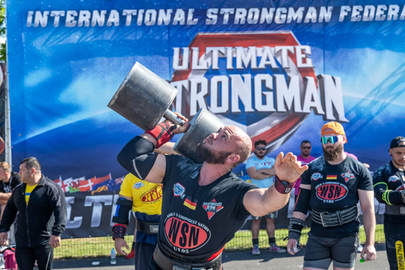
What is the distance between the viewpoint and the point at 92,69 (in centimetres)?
800

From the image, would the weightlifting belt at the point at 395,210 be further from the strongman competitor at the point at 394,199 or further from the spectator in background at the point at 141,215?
the spectator in background at the point at 141,215

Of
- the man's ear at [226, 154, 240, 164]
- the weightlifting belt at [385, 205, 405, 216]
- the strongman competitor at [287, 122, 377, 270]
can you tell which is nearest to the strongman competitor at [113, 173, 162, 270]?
the strongman competitor at [287, 122, 377, 270]

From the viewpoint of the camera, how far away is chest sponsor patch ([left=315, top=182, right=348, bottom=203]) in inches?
174

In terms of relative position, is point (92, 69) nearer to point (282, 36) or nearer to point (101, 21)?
point (101, 21)

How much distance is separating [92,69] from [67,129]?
3.95 ft

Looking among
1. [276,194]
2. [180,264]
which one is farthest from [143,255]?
[276,194]

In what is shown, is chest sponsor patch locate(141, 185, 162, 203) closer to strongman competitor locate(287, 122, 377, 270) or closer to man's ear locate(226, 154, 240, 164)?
strongman competitor locate(287, 122, 377, 270)

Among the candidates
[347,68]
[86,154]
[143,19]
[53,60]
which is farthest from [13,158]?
[347,68]

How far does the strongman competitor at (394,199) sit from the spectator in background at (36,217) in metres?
3.82

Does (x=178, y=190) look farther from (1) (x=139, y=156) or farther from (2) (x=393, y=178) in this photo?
(2) (x=393, y=178)

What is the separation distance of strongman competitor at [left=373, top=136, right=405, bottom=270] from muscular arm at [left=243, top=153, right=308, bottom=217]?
2637 millimetres

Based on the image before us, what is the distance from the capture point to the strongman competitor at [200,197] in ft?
9.16

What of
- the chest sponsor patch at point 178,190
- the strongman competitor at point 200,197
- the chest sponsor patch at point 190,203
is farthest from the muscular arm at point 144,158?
the chest sponsor patch at point 190,203

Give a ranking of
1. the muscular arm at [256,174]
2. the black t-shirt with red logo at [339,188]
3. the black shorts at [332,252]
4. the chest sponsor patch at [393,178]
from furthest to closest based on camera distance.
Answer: the muscular arm at [256,174] → the chest sponsor patch at [393,178] → the black t-shirt with red logo at [339,188] → the black shorts at [332,252]
